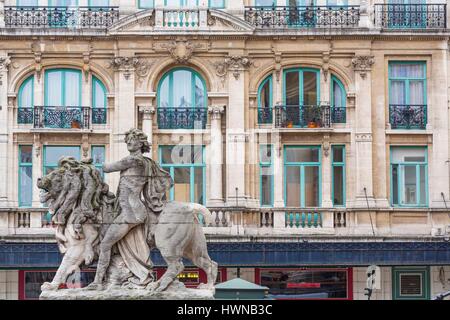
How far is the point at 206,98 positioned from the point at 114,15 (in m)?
4.33

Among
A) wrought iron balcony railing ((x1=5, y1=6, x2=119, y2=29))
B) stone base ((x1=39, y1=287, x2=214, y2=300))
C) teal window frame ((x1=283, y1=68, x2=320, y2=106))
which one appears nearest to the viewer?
stone base ((x1=39, y1=287, x2=214, y2=300))

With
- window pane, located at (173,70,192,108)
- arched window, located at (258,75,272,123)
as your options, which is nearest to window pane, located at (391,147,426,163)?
arched window, located at (258,75,272,123)

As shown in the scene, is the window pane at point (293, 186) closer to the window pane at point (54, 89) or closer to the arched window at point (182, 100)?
the arched window at point (182, 100)

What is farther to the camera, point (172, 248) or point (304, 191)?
point (304, 191)

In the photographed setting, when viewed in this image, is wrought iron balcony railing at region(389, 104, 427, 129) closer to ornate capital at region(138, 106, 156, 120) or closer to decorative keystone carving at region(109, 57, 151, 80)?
ornate capital at region(138, 106, 156, 120)

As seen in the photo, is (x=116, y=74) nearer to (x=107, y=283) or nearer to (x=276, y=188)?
(x=276, y=188)

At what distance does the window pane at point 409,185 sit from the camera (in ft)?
161

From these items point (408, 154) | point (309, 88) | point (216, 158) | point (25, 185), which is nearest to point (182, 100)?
point (216, 158)

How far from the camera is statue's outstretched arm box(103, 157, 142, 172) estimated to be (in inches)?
906

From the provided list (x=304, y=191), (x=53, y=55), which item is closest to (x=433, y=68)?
(x=304, y=191)

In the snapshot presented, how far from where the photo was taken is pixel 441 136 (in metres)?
48.8

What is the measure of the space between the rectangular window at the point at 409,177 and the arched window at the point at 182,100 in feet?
22.8

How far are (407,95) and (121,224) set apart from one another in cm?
2774

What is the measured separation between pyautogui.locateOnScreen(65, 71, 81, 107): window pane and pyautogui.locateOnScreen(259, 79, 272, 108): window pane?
21.0 ft
